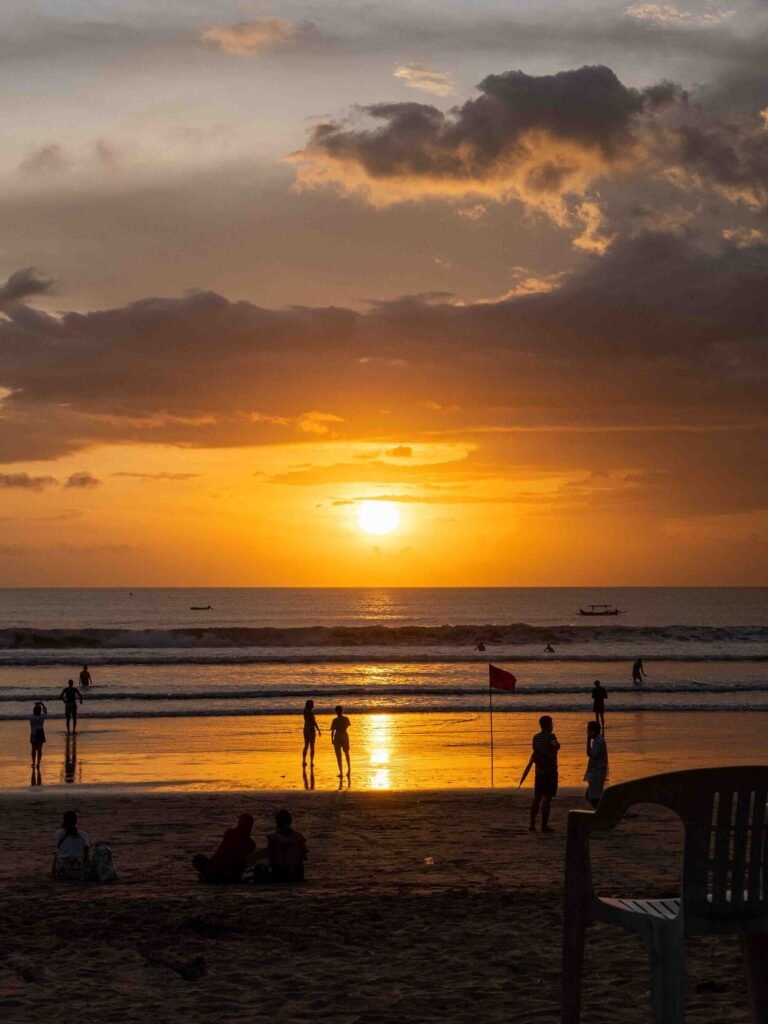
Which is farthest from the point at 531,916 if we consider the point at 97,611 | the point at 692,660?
the point at 97,611

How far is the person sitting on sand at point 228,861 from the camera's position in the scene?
43.4 feet

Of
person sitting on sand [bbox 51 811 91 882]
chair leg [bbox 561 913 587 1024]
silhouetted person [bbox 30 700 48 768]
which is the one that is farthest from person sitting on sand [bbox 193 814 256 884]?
silhouetted person [bbox 30 700 48 768]

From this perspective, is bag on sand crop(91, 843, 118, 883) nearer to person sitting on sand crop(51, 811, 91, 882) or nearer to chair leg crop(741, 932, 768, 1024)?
person sitting on sand crop(51, 811, 91, 882)

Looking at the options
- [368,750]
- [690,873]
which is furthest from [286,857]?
[368,750]

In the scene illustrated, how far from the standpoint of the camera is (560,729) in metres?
34.3

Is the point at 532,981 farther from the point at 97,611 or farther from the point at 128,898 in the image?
the point at 97,611

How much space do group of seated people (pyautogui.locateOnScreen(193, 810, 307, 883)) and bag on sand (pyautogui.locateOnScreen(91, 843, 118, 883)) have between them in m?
0.96

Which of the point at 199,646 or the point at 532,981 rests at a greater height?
the point at 199,646

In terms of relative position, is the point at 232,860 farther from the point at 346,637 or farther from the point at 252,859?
the point at 346,637

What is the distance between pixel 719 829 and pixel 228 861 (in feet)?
27.9

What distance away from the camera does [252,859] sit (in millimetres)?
13508

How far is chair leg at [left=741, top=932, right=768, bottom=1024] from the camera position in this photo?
670 cm

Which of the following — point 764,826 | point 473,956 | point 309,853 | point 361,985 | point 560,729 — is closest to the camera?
point 764,826

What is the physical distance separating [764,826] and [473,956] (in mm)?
4643
